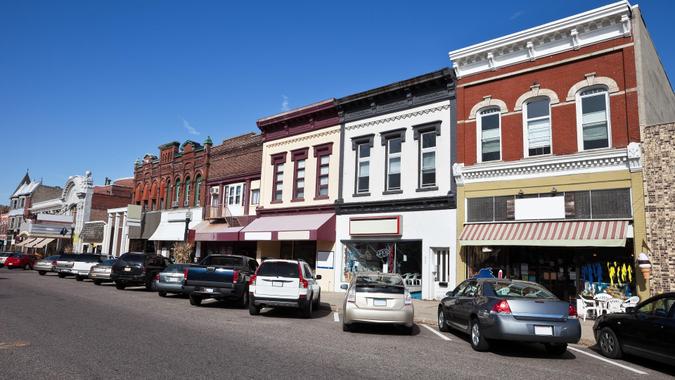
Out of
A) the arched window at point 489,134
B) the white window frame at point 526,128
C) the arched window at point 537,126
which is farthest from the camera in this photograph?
the arched window at point 489,134

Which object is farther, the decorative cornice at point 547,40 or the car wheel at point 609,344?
the decorative cornice at point 547,40

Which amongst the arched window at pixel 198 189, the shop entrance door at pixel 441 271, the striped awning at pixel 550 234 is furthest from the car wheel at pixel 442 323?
the arched window at pixel 198 189

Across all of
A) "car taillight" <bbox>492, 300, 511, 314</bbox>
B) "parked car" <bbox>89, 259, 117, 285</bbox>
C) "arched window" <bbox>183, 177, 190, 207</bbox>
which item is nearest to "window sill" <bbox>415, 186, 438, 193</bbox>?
"car taillight" <bbox>492, 300, 511, 314</bbox>

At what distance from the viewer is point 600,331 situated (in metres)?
9.54

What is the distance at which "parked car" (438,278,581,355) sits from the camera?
27.7 feet

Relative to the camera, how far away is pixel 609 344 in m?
9.19

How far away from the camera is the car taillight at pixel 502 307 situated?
28.3 ft

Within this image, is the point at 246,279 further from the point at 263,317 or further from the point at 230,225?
the point at 230,225

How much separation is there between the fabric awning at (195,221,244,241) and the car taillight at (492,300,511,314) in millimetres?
19474

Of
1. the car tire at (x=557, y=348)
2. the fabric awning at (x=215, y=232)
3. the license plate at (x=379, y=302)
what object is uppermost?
the fabric awning at (x=215, y=232)

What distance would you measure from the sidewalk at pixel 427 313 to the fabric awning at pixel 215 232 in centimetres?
814

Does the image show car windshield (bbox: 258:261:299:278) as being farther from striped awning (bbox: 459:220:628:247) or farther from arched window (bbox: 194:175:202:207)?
arched window (bbox: 194:175:202:207)

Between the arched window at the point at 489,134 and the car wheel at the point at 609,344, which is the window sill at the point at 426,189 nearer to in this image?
the arched window at the point at 489,134

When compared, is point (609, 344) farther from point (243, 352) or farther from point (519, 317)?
point (243, 352)
